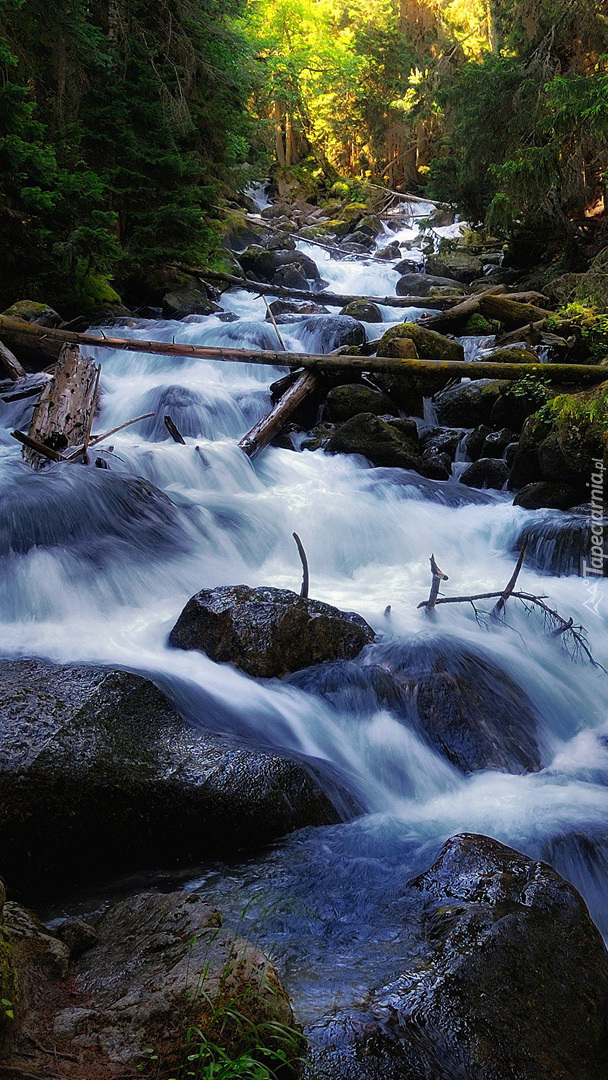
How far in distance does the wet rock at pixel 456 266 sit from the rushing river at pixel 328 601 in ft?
38.9

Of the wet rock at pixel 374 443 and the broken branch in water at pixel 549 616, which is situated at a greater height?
the wet rock at pixel 374 443

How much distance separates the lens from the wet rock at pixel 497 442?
8.91 metres

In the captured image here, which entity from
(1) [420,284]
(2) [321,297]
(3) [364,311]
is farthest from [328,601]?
(1) [420,284]

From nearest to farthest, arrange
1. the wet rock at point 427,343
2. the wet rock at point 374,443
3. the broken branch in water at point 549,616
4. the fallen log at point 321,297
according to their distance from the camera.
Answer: the broken branch in water at point 549,616 < the wet rock at point 374,443 < the wet rock at point 427,343 < the fallen log at point 321,297

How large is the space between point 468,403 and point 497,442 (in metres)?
1.11

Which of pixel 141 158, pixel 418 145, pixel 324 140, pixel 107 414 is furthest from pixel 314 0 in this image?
pixel 107 414

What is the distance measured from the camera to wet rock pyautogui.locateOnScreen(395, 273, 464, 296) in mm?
18391

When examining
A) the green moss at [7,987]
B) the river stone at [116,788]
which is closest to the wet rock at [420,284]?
the river stone at [116,788]

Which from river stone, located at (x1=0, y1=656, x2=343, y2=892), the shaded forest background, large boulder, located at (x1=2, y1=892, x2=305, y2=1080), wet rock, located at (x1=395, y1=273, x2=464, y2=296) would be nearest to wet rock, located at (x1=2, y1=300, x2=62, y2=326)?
→ the shaded forest background

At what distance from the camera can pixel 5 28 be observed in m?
11.0

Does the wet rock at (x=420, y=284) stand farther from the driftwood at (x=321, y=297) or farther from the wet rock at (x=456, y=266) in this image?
the driftwood at (x=321, y=297)

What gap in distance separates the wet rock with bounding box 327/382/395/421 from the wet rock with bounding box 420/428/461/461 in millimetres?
751

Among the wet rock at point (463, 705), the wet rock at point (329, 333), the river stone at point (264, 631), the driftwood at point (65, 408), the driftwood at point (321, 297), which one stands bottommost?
the wet rock at point (463, 705)

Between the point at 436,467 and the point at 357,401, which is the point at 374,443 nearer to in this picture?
the point at 436,467
